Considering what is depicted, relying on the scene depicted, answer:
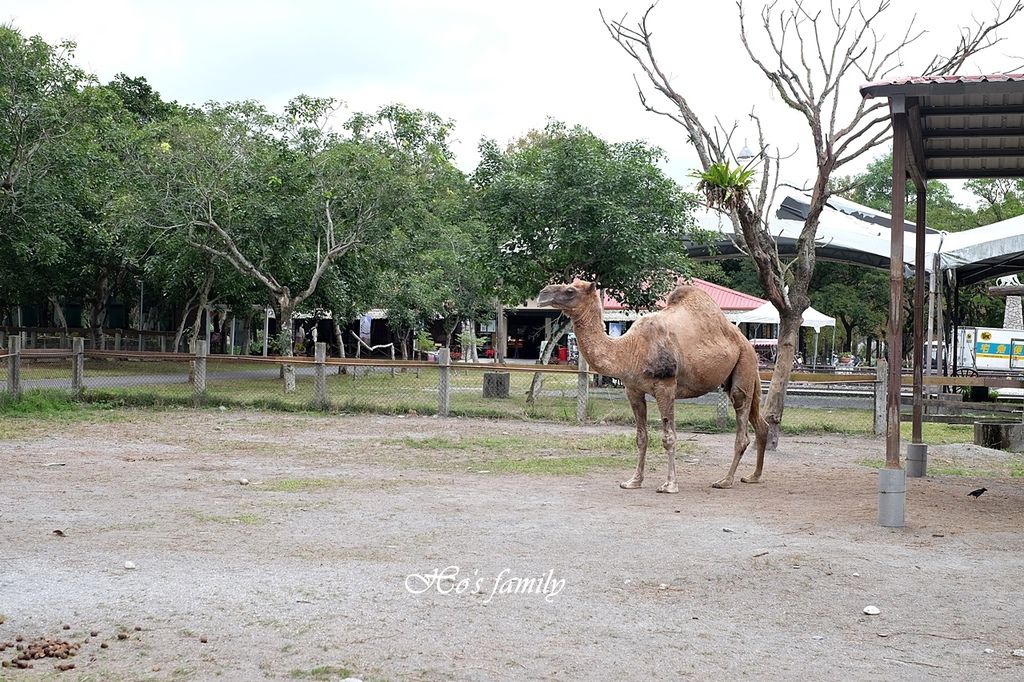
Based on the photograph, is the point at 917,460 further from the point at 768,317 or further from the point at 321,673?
the point at 768,317

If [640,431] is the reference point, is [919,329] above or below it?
above

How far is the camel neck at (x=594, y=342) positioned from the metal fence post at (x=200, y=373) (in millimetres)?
10310

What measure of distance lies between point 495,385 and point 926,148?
1211 centimetres

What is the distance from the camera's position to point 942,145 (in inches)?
445

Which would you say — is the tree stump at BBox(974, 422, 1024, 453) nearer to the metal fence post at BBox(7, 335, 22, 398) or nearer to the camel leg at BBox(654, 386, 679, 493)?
the camel leg at BBox(654, 386, 679, 493)

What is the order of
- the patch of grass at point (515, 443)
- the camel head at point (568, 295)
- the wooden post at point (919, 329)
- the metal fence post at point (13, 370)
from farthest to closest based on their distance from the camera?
the metal fence post at point (13, 370) → the patch of grass at point (515, 443) → the wooden post at point (919, 329) → the camel head at point (568, 295)

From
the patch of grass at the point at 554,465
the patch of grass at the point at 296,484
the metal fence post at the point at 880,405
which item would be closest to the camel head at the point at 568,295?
the patch of grass at the point at 554,465

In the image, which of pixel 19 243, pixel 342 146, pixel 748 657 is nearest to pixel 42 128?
pixel 19 243

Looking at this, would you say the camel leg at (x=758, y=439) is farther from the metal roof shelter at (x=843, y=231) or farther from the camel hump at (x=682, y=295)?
the metal roof shelter at (x=843, y=231)

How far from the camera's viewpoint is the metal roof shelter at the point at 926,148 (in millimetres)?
8438

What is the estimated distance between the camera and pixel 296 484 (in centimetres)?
1026

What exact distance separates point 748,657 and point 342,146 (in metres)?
21.8

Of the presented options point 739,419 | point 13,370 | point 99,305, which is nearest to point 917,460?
point 739,419

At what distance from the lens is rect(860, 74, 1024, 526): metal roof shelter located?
332 inches
